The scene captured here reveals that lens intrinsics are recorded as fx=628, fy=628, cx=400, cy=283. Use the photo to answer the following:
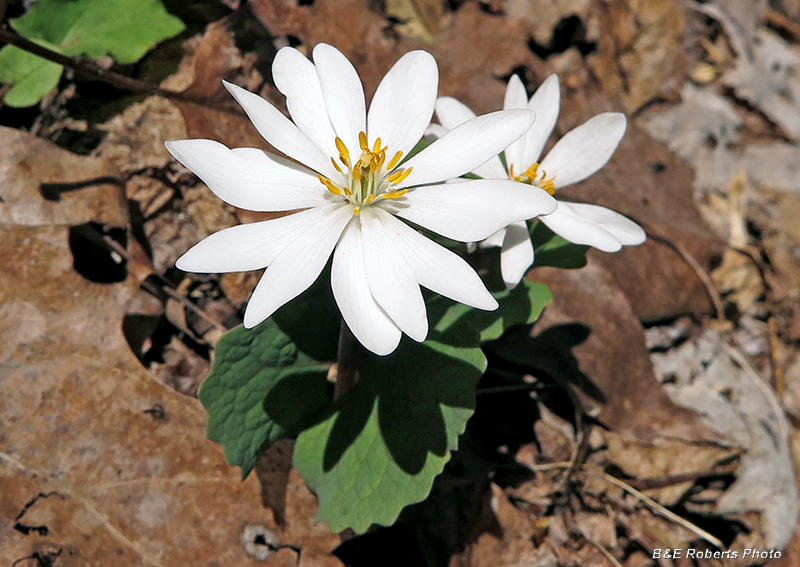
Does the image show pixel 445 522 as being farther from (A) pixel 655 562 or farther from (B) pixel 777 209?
(B) pixel 777 209

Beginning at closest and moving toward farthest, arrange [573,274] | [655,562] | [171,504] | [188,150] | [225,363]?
1. [188,150]
2. [225,363]
3. [171,504]
4. [655,562]
5. [573,274]

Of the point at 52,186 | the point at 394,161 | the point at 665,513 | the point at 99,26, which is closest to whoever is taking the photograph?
the point at 394,161

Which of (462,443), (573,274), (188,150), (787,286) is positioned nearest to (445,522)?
(462,443)

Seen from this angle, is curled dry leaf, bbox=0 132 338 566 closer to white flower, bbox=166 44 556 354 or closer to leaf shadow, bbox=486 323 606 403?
white flower, bbox=166 44 556 354

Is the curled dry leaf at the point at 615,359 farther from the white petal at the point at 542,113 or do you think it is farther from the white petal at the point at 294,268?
the white petal at the point at 294,268

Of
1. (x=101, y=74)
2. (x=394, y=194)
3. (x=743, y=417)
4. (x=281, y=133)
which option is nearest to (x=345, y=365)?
(x=394, y=194)

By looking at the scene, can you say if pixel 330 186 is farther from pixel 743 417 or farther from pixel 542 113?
pixel 743 417
